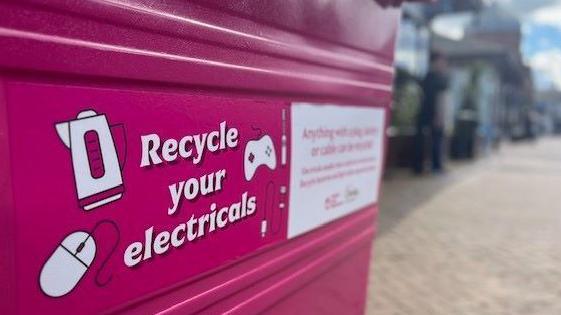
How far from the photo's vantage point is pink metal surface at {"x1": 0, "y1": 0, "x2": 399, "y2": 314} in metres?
0.84

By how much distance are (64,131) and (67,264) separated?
0.24 m

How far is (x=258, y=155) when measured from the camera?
1.38 meters

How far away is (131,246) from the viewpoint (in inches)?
41.7

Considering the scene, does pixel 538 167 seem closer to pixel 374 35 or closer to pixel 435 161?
pixel 435 161

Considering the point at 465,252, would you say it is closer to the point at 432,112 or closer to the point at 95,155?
the point at 95,155

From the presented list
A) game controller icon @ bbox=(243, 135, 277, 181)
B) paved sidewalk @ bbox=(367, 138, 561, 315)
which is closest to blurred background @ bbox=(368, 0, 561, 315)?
paved sidewalk @ bbox=(367, 138, 561, 315)

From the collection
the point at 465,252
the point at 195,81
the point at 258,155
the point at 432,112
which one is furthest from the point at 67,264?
the point at 432,112

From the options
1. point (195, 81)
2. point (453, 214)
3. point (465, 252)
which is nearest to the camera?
point (195, 81)

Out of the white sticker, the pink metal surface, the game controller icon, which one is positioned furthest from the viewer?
the white sticker

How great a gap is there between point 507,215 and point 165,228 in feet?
18.5

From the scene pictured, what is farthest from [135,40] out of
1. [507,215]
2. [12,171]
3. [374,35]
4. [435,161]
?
[435,161]

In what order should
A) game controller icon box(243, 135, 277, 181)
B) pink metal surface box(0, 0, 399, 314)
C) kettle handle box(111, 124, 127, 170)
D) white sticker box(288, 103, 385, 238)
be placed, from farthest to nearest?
white sticker box(288, 103, 385, 238), game controller icon box(243, 135, 277, 181), kettle handle box(111, 124, 127, 170), pink metal surface box(0, 0, 399, 314)

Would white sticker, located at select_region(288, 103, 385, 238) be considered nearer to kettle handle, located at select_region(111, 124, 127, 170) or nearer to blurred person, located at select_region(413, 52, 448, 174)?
kettle handle, located at select_region(111, 124, 127, 170)

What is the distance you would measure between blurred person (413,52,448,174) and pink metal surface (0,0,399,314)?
22.4 ft
